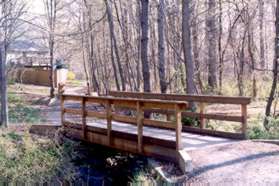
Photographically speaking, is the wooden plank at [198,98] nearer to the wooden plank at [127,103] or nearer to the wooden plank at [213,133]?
the wooden plank at [213,133]

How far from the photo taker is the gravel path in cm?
582

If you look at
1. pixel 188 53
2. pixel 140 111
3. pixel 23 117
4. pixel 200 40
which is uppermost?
pixel 200 40

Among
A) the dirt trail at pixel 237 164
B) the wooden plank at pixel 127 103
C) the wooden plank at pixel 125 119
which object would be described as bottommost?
the dirt trail at pixel 237 164

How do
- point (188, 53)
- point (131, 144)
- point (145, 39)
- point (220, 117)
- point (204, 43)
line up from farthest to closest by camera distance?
point (204, 43) < point (145, 39) < point (188, 53) < point (131, 144) < point (220, 117)

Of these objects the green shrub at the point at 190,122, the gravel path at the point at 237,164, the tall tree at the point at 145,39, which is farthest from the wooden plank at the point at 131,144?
the tall tree at the point at 145,39

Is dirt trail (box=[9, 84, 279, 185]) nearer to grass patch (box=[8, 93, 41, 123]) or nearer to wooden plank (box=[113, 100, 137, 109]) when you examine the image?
wooden plank (box=[113, 100, 137, 109])

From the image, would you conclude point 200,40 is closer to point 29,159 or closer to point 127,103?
point 127,103

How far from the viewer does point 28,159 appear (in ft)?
28.5

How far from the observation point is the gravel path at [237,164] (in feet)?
19.1

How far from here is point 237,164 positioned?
6609mm

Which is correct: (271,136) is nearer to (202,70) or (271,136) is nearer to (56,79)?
(202,70)

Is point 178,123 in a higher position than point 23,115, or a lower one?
higher

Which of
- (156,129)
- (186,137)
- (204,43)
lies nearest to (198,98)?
(186,137)

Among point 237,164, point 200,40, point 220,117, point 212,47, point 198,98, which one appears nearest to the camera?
point 237,164
